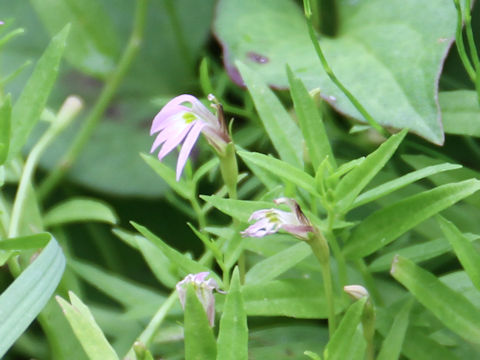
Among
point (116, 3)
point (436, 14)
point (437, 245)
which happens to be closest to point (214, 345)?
point (437, 245)

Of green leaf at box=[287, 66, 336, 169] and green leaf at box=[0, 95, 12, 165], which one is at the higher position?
green leaf at box=[0, 95, 12, 165]

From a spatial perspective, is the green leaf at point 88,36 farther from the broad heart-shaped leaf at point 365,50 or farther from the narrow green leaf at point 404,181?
the narrow green leaf at point 404,181

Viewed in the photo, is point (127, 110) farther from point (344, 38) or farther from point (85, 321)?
point (85, 321)

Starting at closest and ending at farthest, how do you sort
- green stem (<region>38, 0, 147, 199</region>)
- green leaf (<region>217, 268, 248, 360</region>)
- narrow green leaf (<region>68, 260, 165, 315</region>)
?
green leaf (<region>217, 268, 248, 360</region>) → narrow green leaf (<region>68, 260, 165, 315</region>) → green stem (<region>38, 0, 147, 199</region>)

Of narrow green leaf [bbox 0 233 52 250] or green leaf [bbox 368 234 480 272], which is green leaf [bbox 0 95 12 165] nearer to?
Result: narrow green leaf [bbox 0 233 52 250]

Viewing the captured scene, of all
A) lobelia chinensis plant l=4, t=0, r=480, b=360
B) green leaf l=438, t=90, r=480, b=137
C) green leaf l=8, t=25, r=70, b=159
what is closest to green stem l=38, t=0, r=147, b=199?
lobelia chinensis plant l=4, t=0, r=480, b=360

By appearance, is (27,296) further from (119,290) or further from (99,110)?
(99,110)

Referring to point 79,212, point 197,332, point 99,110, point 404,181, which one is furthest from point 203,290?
point 99,110

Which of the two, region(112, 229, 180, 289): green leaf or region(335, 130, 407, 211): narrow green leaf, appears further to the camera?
region(112, 229, 180, 289): green leaf
